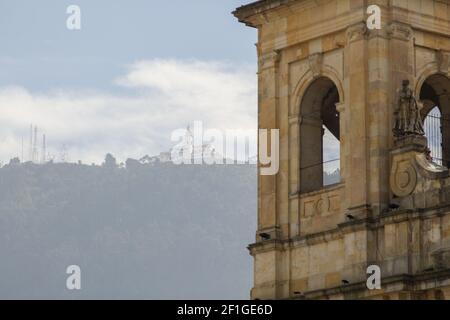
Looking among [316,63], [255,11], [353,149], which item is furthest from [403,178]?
[255,11]

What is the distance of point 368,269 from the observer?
5847cm

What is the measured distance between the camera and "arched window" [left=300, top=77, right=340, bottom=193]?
6203 cm

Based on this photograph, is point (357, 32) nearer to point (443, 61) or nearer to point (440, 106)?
point (443, 61)

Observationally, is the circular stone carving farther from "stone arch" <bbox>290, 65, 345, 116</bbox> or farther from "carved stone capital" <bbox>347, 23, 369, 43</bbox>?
"carved stone capital" <bbox>347, 23, 369, 43</bbox>

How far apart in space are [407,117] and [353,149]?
6.32 ft

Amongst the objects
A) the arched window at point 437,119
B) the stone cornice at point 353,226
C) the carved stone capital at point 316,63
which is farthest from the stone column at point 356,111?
the arched window at point 437,119

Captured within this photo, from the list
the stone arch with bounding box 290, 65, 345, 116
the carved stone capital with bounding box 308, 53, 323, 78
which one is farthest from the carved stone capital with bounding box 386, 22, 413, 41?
the carved stone capital with bounding box 308, 53, 323, 78

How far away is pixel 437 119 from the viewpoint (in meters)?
63.7

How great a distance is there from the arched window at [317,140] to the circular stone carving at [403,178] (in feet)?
9.53

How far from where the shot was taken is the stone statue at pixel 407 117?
58844 millimetres

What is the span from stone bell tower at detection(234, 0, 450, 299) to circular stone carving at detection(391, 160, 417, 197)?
0.04 meters
